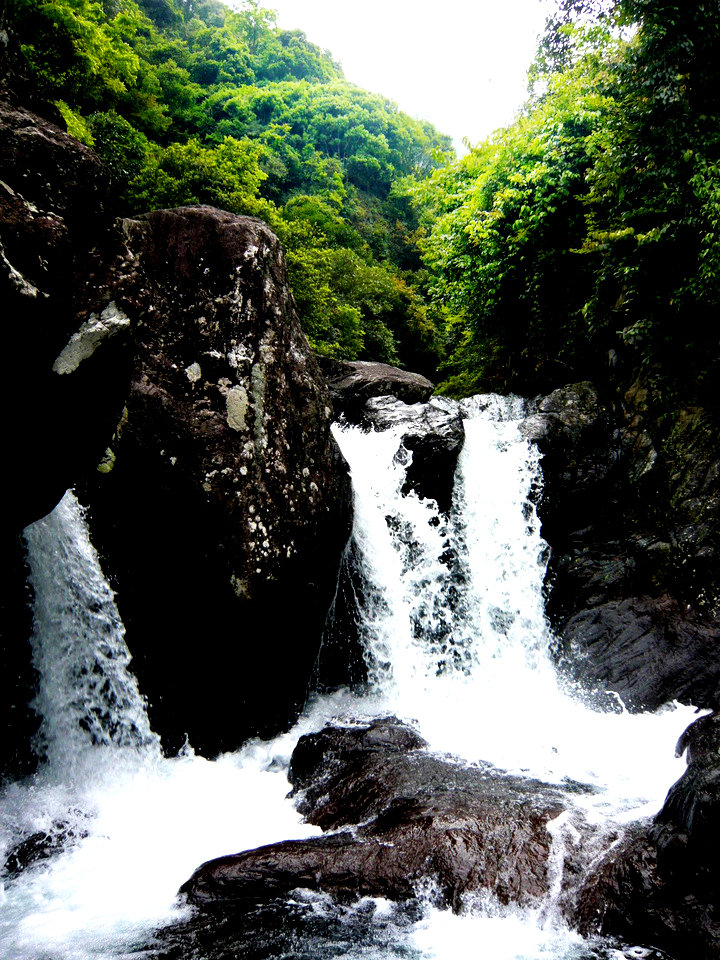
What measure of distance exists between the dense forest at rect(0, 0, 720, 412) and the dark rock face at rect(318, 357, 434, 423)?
116 inches

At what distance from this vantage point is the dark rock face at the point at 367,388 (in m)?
10.9

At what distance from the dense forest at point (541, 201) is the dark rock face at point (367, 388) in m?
2.96

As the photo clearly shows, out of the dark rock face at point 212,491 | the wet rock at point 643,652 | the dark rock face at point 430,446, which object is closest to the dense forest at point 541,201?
the dark rock face at point 212,491

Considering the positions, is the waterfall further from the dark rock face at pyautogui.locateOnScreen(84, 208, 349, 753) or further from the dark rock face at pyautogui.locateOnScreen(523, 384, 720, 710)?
the dark rock face at pyautogui.locateOnScreen(523, 384, 720, 710)

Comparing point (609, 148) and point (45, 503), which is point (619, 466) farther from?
point (45, 503)

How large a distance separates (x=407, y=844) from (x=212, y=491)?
351cm

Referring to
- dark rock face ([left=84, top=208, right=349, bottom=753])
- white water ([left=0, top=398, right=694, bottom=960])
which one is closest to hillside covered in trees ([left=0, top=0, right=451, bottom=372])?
dark rock face ([left=84, top=208, right=349, bottom=753])

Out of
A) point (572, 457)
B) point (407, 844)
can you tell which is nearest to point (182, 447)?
point (407, 844)

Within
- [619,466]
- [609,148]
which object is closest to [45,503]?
[619,466]

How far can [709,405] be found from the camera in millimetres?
8656

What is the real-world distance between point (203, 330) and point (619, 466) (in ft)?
23.3

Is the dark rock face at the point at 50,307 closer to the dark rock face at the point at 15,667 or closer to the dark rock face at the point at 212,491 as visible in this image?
the dark rock face at the point at 212,491

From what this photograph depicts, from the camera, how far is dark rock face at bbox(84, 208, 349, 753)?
5.61m

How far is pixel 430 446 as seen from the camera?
9367 millimetres
